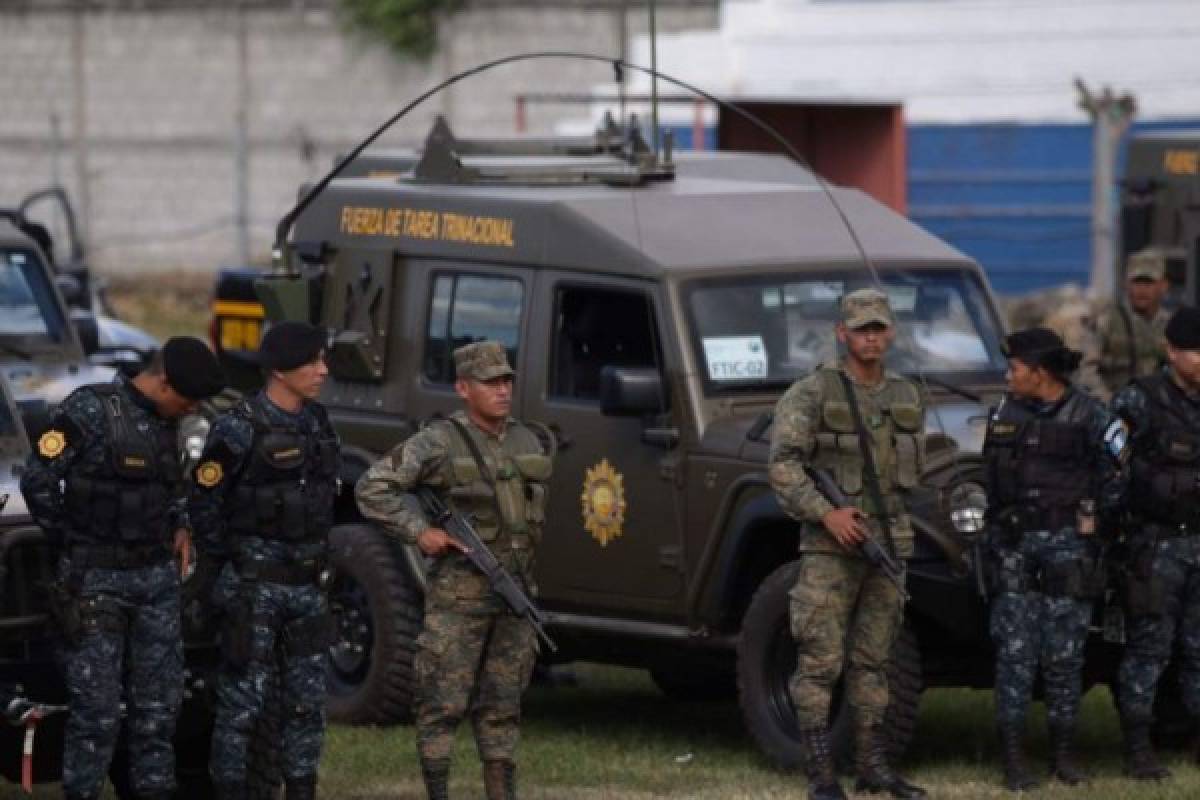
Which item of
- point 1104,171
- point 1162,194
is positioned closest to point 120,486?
point 1162,194

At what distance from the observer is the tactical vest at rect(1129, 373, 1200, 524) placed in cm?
973

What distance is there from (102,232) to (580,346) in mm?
20260

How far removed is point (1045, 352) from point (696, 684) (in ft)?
9.70

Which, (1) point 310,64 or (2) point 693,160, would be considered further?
(1) point 310,64

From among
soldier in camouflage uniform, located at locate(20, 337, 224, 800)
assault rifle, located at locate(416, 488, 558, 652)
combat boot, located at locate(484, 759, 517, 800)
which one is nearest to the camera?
soldier in camouflage uniform, located at locate(20, 337, 224, 800)

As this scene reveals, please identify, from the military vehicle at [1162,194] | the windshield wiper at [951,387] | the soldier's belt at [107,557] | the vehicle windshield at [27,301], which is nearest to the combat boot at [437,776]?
the soldier's belt at [107,557]

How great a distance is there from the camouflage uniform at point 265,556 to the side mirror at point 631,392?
166 centimetres

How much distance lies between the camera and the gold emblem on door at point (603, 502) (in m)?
10.4

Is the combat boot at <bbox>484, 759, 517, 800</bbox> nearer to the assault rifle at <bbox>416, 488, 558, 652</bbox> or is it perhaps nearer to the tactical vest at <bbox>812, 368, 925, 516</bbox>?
the assault rifle at <bbox>416, 488, 558, 652</bbox>

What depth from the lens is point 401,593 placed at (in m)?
10.9

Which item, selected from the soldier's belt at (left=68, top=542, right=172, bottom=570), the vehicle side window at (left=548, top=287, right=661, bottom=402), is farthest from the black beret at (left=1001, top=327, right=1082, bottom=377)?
the soldier's belt at (left=68, top=542, right=172, bottom=570)

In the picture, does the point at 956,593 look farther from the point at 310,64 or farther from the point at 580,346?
the point at 310,64

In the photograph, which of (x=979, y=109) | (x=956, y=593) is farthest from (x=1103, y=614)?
(x=979, y=109)

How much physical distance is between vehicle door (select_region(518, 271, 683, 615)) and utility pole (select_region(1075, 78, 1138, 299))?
1134cm
